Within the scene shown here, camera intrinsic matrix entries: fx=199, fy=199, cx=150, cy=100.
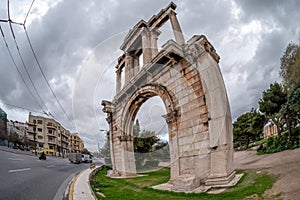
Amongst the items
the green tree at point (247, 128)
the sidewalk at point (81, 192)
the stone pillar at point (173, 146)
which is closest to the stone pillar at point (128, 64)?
the stone pillar at point (173, 146)

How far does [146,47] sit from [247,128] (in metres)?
20.1

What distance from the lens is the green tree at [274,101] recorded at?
19422 millimetres

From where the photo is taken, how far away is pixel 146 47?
38.8ft

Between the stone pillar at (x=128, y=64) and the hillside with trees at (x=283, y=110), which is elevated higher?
the stone pillar at (x=128, y=64)

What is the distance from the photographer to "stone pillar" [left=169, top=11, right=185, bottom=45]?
9.28m

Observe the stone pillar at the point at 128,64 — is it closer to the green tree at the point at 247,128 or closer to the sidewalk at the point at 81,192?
the sidewalk at the point at 81,192

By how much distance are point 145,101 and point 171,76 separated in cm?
369

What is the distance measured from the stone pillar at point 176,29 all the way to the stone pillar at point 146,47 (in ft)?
7.16

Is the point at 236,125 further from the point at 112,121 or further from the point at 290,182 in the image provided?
the point at 290,182

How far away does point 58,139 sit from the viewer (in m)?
62.4

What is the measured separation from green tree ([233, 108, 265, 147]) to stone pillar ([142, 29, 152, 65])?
17234 mm

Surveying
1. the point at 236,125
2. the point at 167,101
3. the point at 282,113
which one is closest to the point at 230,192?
the point at 167,101

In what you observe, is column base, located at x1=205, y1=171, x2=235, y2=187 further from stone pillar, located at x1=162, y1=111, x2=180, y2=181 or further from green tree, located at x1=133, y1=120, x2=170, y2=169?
green tree, located at x1=133, y1=120, x2=170, y2=169

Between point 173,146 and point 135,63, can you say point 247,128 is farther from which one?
point 173,146
